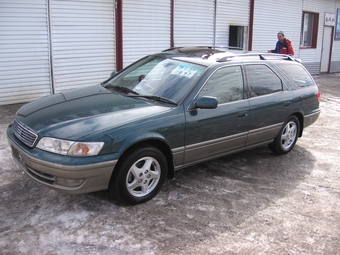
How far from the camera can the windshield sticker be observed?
447cm

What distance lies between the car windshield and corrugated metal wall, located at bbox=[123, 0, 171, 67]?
5272 millimetres

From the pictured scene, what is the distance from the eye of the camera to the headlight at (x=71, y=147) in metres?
3.38

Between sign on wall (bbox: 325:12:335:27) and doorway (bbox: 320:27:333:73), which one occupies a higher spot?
sign on wall (bbox: 325:12:335:27)

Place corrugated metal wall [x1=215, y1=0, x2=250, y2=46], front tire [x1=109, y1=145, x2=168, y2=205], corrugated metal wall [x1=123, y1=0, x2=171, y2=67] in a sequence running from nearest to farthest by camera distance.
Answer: front tire [x1=109, y1=145, x2=168, y2=205] → corrugated metal wall [x1=123, y1=0, x2=171, y2=67] → corrugated metal wall [x1=215, y1=0, x2=250, y2=46]

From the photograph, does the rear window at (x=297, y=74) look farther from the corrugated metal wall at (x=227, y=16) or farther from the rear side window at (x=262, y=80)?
the corrugated metal wall at (x=227, y=16)

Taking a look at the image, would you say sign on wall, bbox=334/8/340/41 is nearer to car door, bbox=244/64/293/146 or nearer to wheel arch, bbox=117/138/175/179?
car door, bbox=244/64/293/146

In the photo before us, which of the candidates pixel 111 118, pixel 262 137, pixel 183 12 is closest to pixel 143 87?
pixel 111 118

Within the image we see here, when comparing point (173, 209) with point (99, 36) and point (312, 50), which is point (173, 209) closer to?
point (99, 36)

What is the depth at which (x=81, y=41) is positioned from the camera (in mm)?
9172

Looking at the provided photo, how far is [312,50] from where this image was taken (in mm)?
17000

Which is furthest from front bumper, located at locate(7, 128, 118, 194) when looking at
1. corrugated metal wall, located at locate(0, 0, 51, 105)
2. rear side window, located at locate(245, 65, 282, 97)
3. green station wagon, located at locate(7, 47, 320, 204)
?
corrugated metal wall, located at locate(0, 0, 51, 105)

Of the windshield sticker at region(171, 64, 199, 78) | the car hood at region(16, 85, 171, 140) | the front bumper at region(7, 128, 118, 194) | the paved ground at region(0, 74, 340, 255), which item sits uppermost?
the windshield sticker at region(171, 64, 199, 78)

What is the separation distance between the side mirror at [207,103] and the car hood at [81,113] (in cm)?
38

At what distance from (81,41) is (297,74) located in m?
5.58
